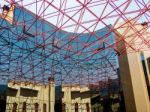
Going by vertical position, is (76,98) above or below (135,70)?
below

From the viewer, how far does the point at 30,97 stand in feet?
89.6

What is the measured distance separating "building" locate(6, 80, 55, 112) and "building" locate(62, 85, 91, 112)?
184 cm

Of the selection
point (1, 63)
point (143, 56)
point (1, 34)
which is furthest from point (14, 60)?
point (143, 56)

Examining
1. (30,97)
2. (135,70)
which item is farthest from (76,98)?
(135,70)

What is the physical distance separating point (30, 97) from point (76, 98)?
608cm

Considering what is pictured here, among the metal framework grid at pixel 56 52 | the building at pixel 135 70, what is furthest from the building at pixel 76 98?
the building at pixel 135 70

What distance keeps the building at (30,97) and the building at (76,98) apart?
1844mm

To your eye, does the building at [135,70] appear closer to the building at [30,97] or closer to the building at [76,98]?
the building at [76,98]

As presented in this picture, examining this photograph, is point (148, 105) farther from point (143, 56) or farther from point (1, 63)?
point (1, 63)

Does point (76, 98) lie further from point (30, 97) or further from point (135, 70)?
point (135, 70)

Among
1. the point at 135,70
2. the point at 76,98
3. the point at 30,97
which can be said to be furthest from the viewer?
the point at 76,98

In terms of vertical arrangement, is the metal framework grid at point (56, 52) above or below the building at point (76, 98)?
above

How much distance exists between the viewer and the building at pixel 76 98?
94.4 ft

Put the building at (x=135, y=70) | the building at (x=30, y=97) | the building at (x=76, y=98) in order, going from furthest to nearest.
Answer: the building at (x=76, y=98) → the building at (x=30, y=97) → the building at (x=135, y=70)
